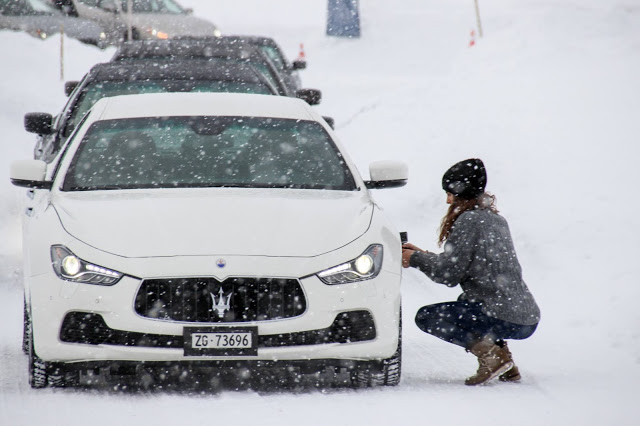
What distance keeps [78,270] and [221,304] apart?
0.69 m

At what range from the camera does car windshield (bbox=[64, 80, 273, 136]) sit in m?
10.3

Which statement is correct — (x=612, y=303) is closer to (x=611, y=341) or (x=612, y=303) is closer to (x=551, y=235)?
(x=611, y=341)

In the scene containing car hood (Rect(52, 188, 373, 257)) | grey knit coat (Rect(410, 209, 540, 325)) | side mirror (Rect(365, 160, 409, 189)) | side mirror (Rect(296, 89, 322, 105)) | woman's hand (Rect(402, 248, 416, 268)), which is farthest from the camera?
side mirror (Rect(296, 89, 322, 105))

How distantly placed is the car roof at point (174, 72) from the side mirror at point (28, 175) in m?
3.90

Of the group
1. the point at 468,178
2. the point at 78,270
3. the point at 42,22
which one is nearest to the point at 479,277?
the point at 468,178

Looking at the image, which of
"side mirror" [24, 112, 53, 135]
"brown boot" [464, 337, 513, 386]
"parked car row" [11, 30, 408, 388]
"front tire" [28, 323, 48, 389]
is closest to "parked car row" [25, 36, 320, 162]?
"side mirror" [24, 112, 53, 135]

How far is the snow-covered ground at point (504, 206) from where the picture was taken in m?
5.71

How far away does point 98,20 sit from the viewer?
22047 mm

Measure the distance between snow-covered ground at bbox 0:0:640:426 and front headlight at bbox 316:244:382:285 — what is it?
1.93 feet

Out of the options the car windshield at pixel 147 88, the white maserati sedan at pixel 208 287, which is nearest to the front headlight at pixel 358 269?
the white maserati sedan at pixel 208 287

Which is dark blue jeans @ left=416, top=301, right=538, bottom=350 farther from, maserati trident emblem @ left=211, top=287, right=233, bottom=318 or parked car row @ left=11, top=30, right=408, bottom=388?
maserati trident emblem @ left=211, top=287, right=233, bottom=318

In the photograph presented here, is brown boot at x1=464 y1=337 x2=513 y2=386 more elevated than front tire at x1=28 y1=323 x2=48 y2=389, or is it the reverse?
front tire at x1=28 y1=323 x2=48 y2=389

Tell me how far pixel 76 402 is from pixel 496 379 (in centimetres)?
237

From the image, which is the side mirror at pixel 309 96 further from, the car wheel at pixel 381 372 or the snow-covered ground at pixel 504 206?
the car wheel at pixel 381 372
